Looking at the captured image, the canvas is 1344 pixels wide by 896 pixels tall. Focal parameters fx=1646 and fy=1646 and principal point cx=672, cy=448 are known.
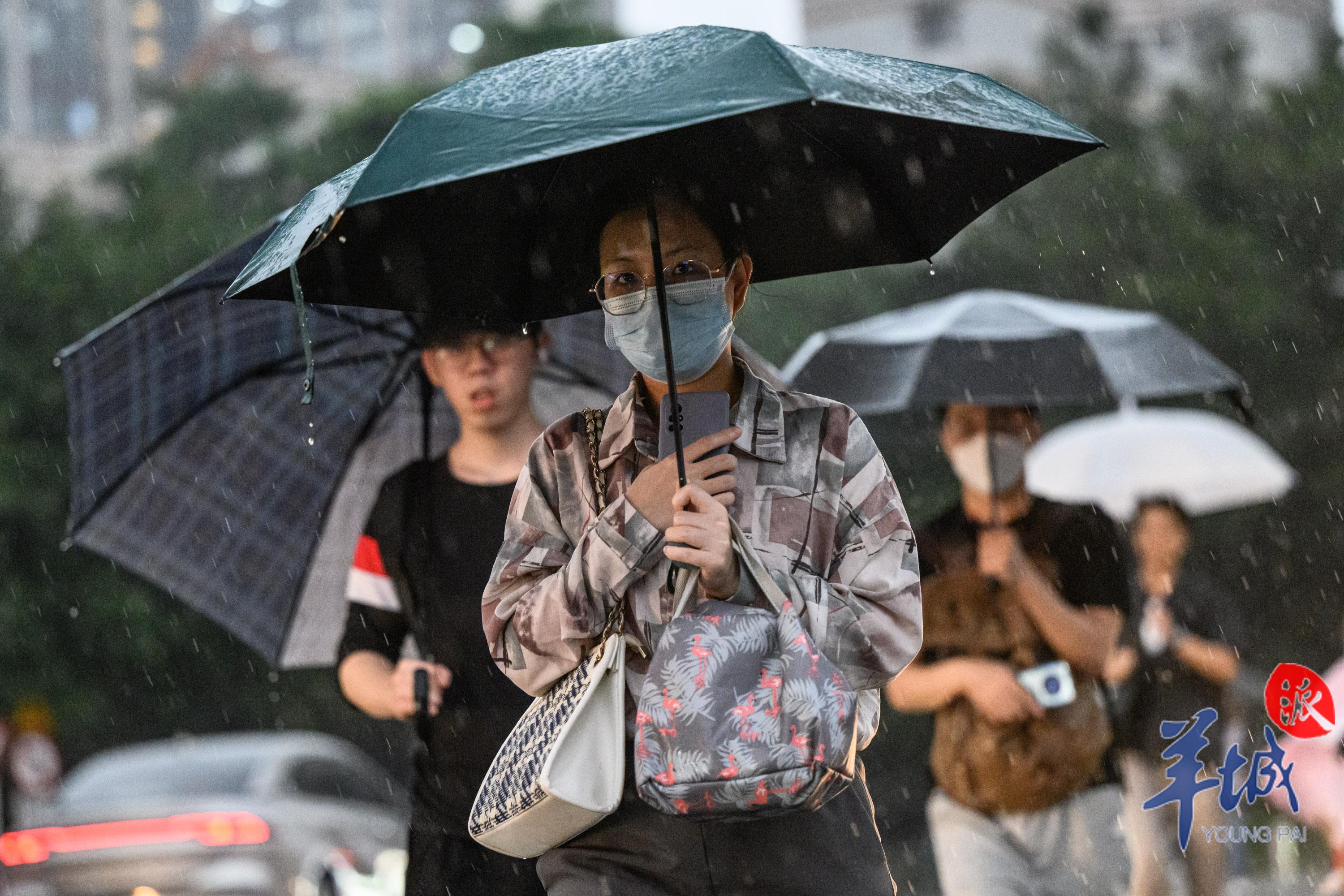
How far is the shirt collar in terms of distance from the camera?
2900mm

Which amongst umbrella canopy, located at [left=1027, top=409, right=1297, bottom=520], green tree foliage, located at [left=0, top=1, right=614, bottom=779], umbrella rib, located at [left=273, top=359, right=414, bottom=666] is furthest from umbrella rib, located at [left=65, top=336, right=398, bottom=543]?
green tree foliage, located at [left=0, top=1, right=614, bottom=779]

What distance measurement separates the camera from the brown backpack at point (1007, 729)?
496 cm

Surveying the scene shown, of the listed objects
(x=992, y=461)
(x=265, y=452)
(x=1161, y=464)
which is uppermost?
(x=265, y=452)

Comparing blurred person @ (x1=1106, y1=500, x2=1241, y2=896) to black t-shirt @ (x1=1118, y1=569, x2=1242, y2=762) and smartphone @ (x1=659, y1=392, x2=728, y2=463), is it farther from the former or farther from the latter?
smartphone @ (x1=659, y1=392, x2=728, y2=463)

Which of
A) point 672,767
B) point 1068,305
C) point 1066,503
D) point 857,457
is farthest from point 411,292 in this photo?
point 1068,305

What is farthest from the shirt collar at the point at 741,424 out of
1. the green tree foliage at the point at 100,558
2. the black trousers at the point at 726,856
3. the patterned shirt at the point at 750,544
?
the green tree foliage at the point at 100,558

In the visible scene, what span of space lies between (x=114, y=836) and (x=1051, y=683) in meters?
7.01

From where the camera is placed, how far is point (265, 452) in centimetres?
496

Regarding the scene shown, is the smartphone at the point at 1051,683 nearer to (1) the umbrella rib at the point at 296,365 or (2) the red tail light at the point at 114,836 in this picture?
(1) the umbrella rib at the point at 296,365

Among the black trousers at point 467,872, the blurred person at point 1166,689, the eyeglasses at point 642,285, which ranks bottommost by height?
the blurred person at point 1166,689

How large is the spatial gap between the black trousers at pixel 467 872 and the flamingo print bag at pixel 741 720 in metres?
1.45

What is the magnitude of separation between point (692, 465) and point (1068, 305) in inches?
158

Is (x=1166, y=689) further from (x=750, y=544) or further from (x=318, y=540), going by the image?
(x=750, y=544)

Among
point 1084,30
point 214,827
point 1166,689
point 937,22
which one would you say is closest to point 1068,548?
point 1166,689
